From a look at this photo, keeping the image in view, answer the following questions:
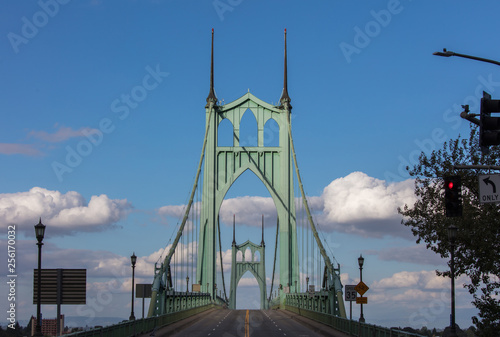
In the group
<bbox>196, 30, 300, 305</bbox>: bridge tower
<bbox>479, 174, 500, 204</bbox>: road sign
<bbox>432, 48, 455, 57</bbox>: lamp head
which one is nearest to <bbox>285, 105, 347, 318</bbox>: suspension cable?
<bbox>196, 30, 300, 305</bbox>: bridge tower

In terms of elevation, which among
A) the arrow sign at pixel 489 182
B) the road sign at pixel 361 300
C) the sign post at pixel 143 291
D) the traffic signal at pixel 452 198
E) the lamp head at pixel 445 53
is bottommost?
the road sign at pixel 361 300

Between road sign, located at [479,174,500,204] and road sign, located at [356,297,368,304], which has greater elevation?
road sign, located at [479,174,500,204]

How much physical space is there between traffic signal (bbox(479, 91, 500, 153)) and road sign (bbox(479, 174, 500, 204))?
3.14 metres

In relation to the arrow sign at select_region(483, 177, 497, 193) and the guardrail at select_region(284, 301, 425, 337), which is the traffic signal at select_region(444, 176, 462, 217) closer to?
the arrow sign at select_region(483, 177, 497, 193)

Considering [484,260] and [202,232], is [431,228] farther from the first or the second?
[202,232]

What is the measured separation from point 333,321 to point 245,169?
39.8 meters

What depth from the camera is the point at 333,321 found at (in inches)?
1575

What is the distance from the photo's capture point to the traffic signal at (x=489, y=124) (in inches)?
565

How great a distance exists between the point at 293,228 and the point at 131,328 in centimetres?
4584

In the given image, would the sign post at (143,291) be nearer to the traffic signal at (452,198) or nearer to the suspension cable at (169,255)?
the suspension cable at (169,255)

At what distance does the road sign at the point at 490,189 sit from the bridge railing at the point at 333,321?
6432 millimetres

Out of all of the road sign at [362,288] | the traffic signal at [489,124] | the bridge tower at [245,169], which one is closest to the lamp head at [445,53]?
the traffic signal at [489,124]

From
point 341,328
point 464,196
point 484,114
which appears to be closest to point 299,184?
point 341,328

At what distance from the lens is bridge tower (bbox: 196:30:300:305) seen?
75500 mm
